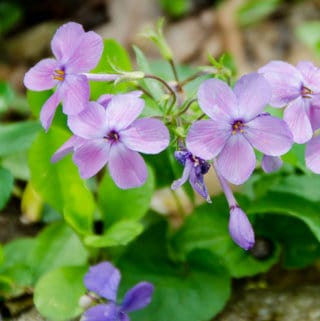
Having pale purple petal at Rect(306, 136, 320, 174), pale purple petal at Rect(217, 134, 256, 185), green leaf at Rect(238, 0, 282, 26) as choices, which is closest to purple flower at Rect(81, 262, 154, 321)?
pale purple petal at Rect(217, 134, 256, 185)

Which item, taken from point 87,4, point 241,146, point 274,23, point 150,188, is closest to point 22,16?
point 87,4

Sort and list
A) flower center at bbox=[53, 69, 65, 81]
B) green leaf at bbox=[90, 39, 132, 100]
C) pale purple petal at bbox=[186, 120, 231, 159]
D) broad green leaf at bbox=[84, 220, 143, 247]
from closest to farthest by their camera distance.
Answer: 1. pale purple petal at bbox=[186, 120, 231, 159]
2. flower center at bbox=[53, 69, 65, 81]
3. broad green leaf at bbox=[84, 220, 143, 247]
4. green leaf at bbox=[90, 39, 132, 100]

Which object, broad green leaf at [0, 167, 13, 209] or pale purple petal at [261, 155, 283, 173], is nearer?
pale purple petal at [261, 155, 283, 173]

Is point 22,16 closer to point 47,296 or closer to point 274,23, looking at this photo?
point 274,23

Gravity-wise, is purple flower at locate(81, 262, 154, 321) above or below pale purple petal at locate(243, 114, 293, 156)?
below

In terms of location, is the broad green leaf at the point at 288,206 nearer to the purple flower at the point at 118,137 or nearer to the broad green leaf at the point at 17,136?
the purple flower at the point at 118,137

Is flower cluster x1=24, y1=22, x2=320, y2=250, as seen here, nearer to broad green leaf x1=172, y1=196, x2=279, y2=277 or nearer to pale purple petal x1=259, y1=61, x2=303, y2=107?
pale purple petal x1=259, y1=61, x2=303, y2=107
